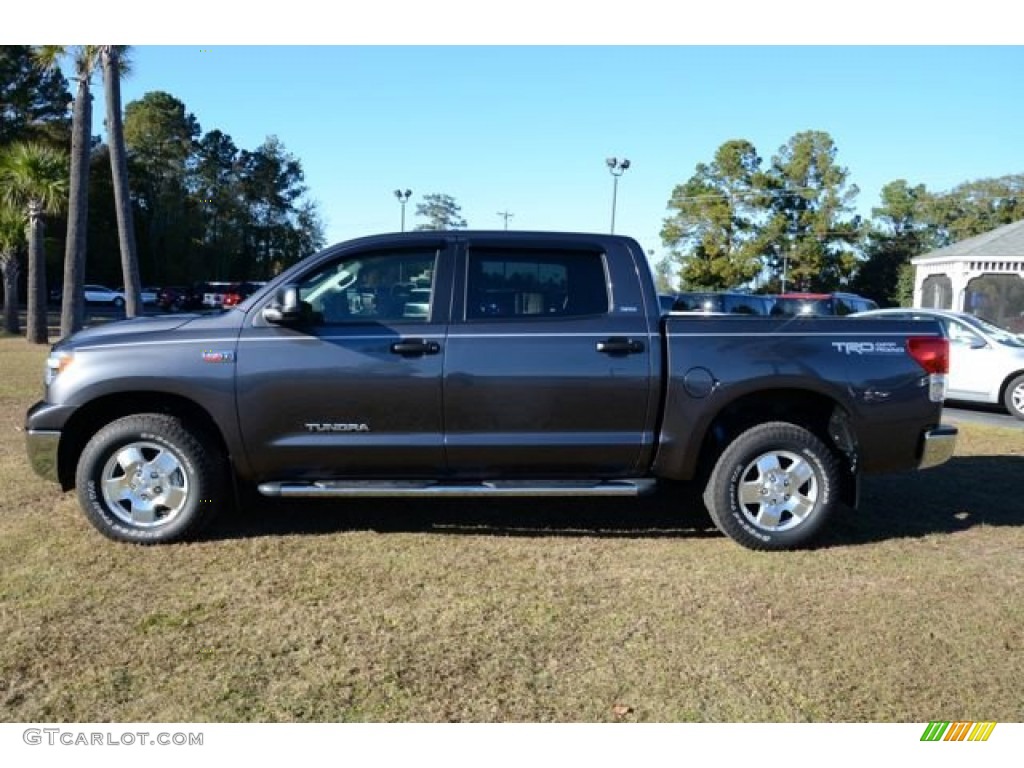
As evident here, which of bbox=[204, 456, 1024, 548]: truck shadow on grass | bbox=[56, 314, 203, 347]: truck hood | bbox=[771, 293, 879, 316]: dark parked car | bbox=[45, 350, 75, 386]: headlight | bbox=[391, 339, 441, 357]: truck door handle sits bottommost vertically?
bbox=[204, 456, 1024, 548]: truck shadow on grass

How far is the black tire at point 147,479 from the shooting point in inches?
199

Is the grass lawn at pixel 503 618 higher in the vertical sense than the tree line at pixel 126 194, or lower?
lower

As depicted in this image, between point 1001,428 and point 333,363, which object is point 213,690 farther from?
point 1001,428

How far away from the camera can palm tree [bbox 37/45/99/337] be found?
677 inches

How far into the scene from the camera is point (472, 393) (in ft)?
16.6

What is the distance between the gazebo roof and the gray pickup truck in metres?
20.7

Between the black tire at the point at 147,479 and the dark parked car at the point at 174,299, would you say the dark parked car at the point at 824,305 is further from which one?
Answer: the dark parked car at the point at 174,299

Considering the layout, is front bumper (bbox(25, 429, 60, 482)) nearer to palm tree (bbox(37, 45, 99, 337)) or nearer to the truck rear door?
the truck rear door

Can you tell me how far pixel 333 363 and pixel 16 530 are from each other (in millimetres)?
2291

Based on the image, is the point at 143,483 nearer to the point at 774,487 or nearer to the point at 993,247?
the point at 774,487

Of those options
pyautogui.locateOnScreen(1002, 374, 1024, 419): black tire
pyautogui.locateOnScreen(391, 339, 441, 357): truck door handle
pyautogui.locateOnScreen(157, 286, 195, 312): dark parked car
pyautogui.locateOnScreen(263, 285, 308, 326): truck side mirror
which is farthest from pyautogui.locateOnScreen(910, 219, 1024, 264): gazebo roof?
pyautogui.locateOnScreen(157, 286, 195, 312): dark parked car

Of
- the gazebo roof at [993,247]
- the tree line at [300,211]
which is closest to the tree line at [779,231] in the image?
the tree line at [300,211]

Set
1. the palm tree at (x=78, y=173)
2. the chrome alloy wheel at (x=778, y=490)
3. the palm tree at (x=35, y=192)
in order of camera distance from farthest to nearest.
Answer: the palm tree at (x=35, y=192)
the palm tree at (x=78, y=173)
the chrome alloy wheel at (x=778, y=490)

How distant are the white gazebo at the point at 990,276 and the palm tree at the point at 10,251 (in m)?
24.2
